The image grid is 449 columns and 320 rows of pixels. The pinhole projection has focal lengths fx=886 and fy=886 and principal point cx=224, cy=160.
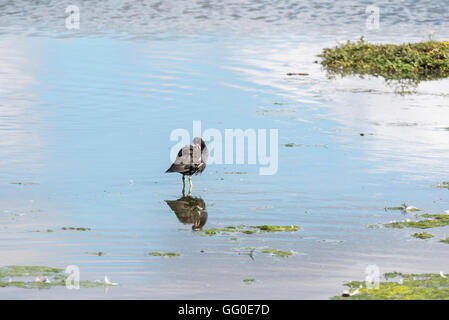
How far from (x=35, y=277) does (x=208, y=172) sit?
7.81 metres

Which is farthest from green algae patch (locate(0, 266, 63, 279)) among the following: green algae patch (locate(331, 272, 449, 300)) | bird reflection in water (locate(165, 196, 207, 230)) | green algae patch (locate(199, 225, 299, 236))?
green algae patch (locate(331, 272, 449, 300))

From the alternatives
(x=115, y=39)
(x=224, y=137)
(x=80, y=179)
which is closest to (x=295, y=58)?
(x=115, y=39)

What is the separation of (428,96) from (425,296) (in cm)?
2034

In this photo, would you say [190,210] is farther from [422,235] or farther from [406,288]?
[406,288]

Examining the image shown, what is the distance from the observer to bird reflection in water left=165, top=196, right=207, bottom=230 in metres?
14.9

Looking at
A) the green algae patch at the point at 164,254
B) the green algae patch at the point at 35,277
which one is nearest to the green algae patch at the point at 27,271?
the green algae patch at the point at 35,277

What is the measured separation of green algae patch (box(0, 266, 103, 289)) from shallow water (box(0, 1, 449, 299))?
27cm

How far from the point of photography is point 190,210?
1570 cm

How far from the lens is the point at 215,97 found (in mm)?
29031

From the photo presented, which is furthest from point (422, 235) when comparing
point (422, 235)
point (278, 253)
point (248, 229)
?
point (248, 229)

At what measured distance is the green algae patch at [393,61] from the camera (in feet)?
117

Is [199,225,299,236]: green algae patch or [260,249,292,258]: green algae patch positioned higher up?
[199,225,299,236]: green algae patch

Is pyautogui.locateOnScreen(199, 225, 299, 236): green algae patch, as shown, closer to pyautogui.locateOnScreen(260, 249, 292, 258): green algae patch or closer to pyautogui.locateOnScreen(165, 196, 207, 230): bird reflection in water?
pyautogui.locateOnScreen(165, 196, 207, 230): bird reflection in water

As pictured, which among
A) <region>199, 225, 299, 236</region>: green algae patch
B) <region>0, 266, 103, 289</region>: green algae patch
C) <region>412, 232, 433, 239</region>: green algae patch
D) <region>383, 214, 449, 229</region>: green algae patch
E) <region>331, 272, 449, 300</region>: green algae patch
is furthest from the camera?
<region>383, 214, 449, 229</region>: green algae patch
